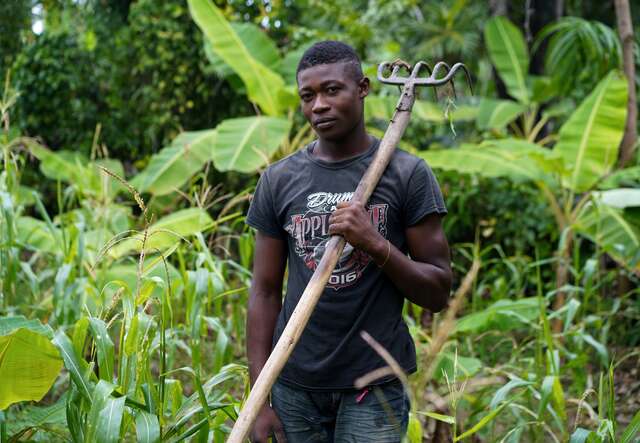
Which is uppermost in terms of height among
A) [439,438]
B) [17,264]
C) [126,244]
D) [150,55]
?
[150,55]

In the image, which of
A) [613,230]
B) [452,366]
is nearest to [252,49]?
[613,230]

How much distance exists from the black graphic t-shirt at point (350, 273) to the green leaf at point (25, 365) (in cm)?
72

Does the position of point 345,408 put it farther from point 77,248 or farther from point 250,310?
point 77,248

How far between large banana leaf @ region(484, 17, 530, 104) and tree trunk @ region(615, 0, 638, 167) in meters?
1.44

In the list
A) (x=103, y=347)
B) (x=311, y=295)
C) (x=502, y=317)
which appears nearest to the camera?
(x=311, y=295)

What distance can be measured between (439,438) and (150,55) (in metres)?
5.48

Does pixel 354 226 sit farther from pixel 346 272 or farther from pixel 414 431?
pixel 414 431

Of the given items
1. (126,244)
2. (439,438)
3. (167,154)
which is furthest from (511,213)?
(439,438)

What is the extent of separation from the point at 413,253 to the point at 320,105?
438 millimetres

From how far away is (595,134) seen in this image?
533cm

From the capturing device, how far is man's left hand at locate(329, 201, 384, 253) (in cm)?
188

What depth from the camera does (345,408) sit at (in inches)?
82.1

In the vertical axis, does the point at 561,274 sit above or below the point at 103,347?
below

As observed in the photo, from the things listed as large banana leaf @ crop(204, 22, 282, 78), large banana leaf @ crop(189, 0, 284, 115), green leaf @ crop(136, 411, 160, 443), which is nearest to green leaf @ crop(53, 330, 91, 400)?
green leaf @ crop(136, 411, 160, 443)
